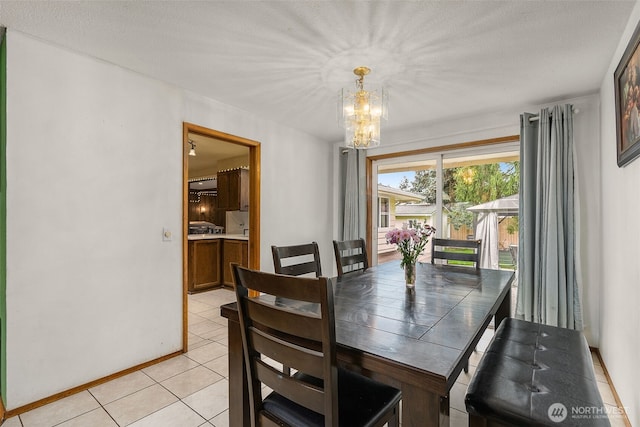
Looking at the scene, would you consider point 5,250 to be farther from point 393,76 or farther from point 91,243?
point 393,76

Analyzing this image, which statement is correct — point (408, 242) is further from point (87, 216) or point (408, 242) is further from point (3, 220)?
point (3, 220)

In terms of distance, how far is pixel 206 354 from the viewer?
268 cm

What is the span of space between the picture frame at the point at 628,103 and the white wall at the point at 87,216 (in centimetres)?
307

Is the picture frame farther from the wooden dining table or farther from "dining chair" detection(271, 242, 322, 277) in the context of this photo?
"dining chair" detection(271, 242, 322, 277)

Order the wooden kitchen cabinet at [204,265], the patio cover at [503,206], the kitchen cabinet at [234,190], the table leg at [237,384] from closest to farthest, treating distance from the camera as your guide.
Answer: the table leg at [237,384]
the patio cover at [503,206]
the wooden kitchen cabinet at [204,265]
the kitchen cabinet at [234,190]

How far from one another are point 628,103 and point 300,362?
7.43ft

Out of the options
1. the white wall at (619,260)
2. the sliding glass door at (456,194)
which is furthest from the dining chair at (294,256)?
the white wall at (619,260)

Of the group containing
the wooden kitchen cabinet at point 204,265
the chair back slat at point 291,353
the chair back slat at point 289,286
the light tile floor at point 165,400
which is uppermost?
the chair back slat at point 289,286

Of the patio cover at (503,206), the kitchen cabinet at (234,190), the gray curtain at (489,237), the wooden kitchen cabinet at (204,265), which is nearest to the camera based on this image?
the patio cover at (503,206)

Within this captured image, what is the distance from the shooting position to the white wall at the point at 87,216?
6.21 ft

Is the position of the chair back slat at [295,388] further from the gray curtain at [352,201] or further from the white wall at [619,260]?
the gray curtain at [352,201]

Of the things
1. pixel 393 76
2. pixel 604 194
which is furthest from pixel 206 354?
pixel 604 194

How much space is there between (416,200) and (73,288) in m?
3.72

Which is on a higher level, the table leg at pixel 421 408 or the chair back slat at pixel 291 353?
the chair back slat at pixel 291 353
